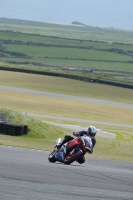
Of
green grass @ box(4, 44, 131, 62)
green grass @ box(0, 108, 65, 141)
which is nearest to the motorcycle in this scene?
green grass @ box(0, 108, 65, 141)

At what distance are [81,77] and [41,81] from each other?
17.1ft

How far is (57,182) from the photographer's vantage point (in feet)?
40.1

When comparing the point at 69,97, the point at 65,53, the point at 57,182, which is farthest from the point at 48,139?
the point at 65,53

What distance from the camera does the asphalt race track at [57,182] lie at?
10.5 metres

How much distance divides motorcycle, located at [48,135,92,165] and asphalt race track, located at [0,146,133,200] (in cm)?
22

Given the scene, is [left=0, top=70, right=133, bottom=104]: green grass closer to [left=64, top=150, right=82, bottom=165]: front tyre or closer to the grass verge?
the grass verge

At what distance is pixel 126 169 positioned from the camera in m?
17.6

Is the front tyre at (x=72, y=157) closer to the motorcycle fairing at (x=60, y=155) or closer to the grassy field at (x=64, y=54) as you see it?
the motorcycle fairing at (x=60, y=155)

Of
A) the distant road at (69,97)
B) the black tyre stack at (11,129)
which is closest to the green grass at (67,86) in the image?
the distant road at (69,97)

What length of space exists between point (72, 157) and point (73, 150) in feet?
0.57

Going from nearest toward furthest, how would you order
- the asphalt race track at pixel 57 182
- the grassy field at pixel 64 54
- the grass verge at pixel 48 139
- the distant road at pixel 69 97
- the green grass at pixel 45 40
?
the asphalt race track at pixel 57 182 < the grass verge at pixel 48 139 < the distant road at pixel 69 97 < the grassy field at pixel 64 54 < the green grass at pixel 45 40

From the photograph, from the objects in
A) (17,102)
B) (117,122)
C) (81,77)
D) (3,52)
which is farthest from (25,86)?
(3,52)

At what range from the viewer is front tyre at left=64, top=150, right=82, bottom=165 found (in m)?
16.2

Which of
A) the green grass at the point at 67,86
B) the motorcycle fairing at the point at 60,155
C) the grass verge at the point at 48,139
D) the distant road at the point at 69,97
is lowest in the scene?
the distant road at the point at 69,97
